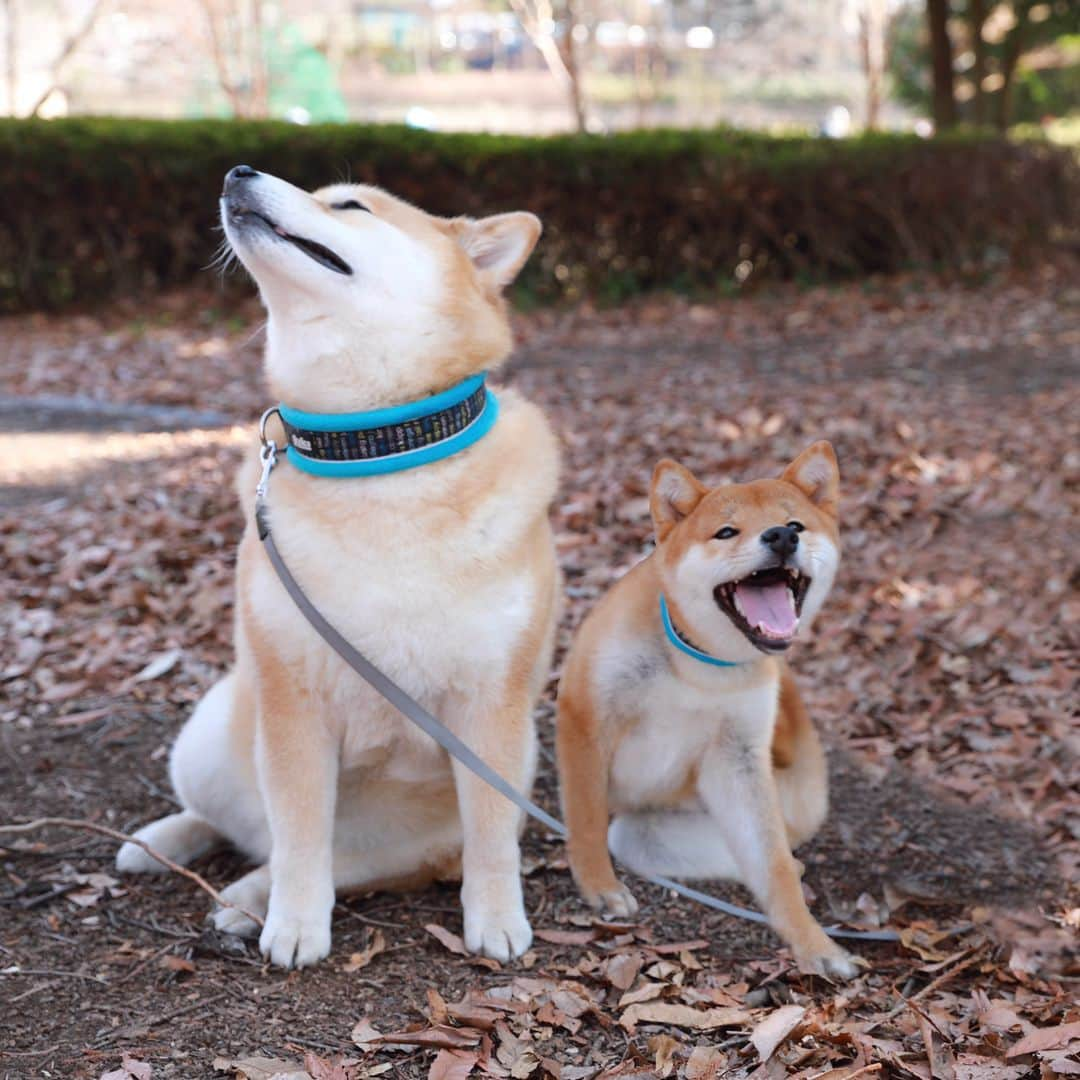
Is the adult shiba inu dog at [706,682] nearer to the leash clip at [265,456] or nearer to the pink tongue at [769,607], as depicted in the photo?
the pink tongue at [769,607]

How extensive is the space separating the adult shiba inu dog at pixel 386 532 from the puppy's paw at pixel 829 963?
2.15ft

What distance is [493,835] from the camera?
2988mm

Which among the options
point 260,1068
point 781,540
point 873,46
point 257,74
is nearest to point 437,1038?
point 260,1068

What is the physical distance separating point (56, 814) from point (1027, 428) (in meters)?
5.71

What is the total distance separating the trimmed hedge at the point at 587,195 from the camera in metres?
11.9

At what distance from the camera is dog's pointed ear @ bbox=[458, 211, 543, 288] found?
3059 millimetres

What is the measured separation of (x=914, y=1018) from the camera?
2770mm

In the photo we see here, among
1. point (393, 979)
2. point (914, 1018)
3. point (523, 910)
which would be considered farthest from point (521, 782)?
point (914, 1018)

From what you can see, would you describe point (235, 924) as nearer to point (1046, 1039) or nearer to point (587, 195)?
point (1046, 1039)

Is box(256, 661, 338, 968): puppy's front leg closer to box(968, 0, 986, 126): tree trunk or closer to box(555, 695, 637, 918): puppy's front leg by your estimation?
box(555, 695, 637, 918): puppy's front leg

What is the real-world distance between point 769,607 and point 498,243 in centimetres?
106

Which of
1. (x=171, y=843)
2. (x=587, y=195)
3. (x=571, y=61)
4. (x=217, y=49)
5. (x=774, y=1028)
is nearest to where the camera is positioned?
(x=774, y=1028)

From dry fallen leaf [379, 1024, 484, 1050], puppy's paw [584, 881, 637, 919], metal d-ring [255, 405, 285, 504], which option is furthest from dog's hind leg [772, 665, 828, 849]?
metal d-ring [255, 405, 285, 504]

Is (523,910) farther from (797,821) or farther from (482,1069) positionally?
(797,821)
